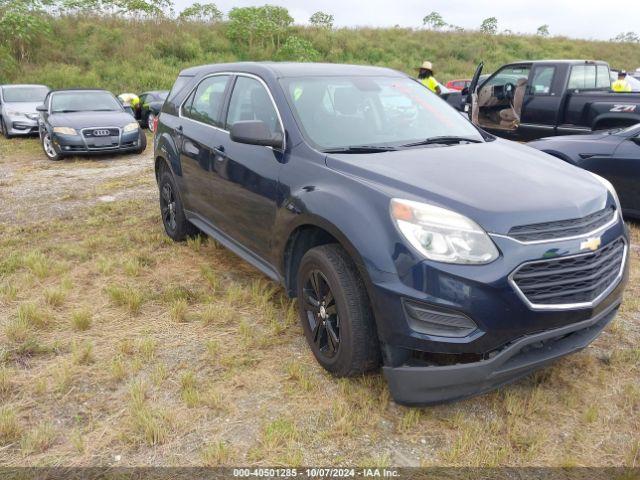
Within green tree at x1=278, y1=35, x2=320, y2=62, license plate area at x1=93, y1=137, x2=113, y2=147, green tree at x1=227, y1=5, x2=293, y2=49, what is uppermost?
green tree at x1=227, y1=5, x2=293, y2=49

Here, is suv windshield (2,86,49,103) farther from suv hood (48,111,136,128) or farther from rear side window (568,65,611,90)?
rear side window (568,65,611,90)

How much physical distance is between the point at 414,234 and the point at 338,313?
1.94 feet

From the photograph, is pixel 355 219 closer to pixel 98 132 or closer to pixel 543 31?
pixel 98 132

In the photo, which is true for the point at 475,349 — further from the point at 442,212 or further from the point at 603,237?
the point at 603,237

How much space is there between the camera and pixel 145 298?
13.2 feet

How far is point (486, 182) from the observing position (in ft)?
8.80

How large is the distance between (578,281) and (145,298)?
2980 mm

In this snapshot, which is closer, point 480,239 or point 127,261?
point 480,239

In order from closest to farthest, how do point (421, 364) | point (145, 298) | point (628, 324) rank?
point (421, 364)
point (628, 324)
point (145, 298)

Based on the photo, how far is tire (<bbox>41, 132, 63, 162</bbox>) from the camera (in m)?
10.3

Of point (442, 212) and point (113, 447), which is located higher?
point (442, 212)

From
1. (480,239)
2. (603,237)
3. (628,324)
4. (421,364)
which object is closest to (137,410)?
(421,364)

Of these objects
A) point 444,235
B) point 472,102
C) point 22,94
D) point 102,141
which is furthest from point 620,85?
point 22,94

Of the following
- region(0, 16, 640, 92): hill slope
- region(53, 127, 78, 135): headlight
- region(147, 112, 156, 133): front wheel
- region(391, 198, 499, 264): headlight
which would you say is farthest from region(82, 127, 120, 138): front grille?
region(0, 16, 640, 92): hill slope
